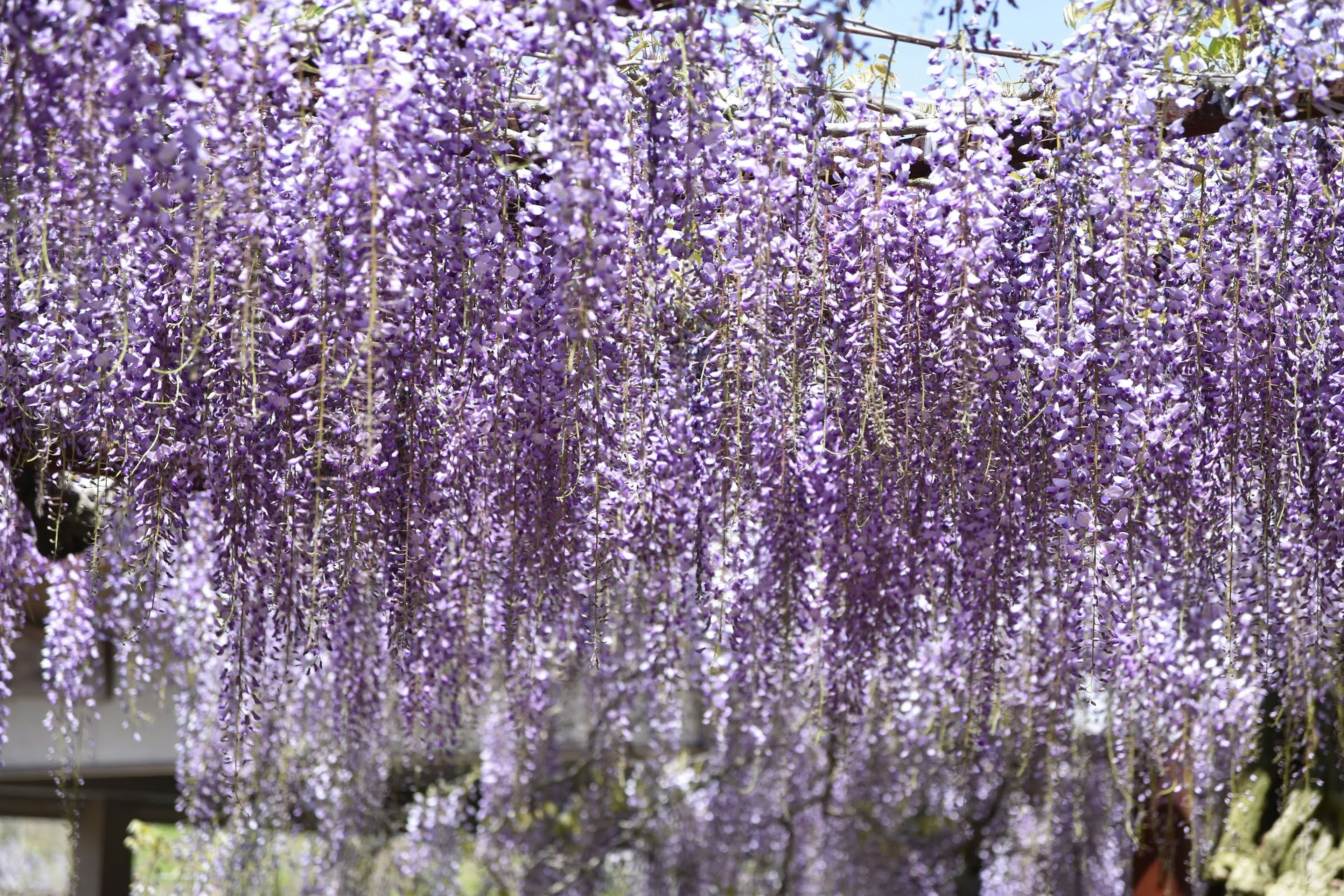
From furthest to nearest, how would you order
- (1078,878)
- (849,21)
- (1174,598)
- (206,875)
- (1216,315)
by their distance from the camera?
(1078,878)
(206,875)
(1174,598)
(1216,315)
(849,21)

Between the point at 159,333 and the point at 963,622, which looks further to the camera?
the point at 963,622

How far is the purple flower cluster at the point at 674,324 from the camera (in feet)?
7.60

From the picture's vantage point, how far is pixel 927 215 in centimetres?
276

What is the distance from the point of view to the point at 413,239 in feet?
8.01

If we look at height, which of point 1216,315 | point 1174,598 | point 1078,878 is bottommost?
point 1078,878

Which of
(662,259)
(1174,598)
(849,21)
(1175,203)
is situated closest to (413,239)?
(662,259)

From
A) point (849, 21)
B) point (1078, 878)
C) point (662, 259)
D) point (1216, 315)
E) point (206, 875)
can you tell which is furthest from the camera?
point (1078, 878)

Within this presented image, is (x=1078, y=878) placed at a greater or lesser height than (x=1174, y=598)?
lesser

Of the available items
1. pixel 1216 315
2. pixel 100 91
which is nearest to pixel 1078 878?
pixel 1216 315

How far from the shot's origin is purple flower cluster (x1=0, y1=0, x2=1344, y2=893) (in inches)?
91.2

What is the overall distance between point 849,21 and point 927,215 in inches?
20.5

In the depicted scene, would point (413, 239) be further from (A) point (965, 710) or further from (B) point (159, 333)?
(A) point (965, 710)

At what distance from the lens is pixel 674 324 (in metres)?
3.05

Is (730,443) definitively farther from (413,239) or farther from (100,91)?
(100,91)
